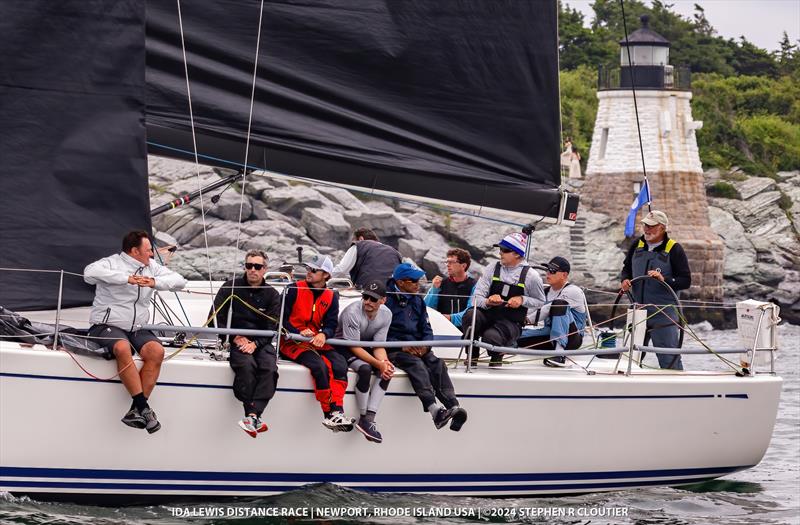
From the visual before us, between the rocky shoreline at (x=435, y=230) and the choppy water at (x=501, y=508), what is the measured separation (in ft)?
60.3

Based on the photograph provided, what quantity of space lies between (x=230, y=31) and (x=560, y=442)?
3909 millimetres

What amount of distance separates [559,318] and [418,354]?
1.60 meters

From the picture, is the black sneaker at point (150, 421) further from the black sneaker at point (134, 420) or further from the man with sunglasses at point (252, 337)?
the man with sunglasses at point (252, 337)

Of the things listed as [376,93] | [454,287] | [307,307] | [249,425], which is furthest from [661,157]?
[249,425]

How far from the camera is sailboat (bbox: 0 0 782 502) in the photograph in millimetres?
8094

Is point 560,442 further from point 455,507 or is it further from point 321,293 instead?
point 321,293

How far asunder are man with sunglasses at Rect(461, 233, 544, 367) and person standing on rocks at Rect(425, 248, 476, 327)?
0.74ft

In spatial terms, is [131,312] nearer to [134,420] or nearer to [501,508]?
[134,420]

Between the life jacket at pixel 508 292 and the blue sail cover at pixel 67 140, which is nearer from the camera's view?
the blue sail cover at pixel 67 140

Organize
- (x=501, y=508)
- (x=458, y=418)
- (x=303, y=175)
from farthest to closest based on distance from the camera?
(x=303, y=175) → (x=501, y=508) → (x=458, y=418)

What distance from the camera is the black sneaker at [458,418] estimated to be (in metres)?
8.65

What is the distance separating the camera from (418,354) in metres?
8.88

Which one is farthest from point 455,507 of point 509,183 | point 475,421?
point 509,183

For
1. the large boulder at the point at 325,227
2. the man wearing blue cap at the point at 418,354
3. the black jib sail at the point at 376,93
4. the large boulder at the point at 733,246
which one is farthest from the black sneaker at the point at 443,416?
the large boulder at the point at 733,246
